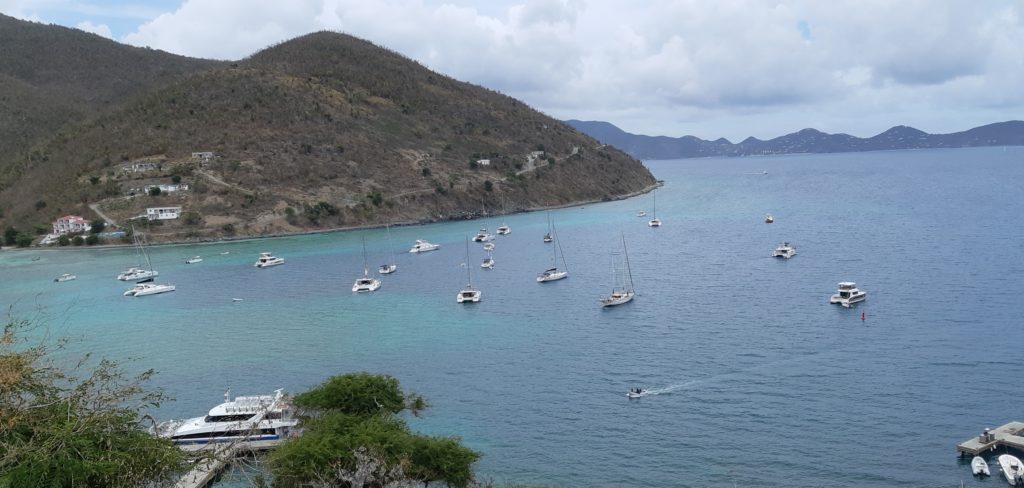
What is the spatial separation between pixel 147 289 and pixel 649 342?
143ft

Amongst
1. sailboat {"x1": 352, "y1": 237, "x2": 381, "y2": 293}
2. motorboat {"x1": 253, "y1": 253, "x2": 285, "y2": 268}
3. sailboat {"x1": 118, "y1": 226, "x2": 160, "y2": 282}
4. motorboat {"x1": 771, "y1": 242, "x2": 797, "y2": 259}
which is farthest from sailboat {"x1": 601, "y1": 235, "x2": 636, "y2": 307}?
sailboat {"x1": 118, "y1": 226, "x2": 160, "y2": 282}

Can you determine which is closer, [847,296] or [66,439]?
[66,439]

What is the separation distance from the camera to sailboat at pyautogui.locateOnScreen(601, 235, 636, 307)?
2013 inches

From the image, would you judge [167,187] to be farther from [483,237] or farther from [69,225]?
[483,237]

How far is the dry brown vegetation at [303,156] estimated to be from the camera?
105562 mm

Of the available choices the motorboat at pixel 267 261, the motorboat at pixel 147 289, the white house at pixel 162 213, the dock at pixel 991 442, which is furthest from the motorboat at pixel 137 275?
the dock at pixel 991 442

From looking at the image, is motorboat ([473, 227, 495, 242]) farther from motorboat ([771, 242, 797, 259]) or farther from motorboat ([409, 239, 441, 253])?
motorboat ([771, 242, 797, 259])

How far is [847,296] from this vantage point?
47.1 m

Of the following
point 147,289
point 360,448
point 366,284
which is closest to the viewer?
point 360,448

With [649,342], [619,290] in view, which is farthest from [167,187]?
[649,342]

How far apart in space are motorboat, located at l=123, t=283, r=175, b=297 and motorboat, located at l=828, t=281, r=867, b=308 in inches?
2011

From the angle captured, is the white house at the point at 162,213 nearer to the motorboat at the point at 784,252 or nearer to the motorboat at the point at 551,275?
the motorboat at the point at 551,275

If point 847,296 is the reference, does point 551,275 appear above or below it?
above

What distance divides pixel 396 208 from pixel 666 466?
9142 cm
